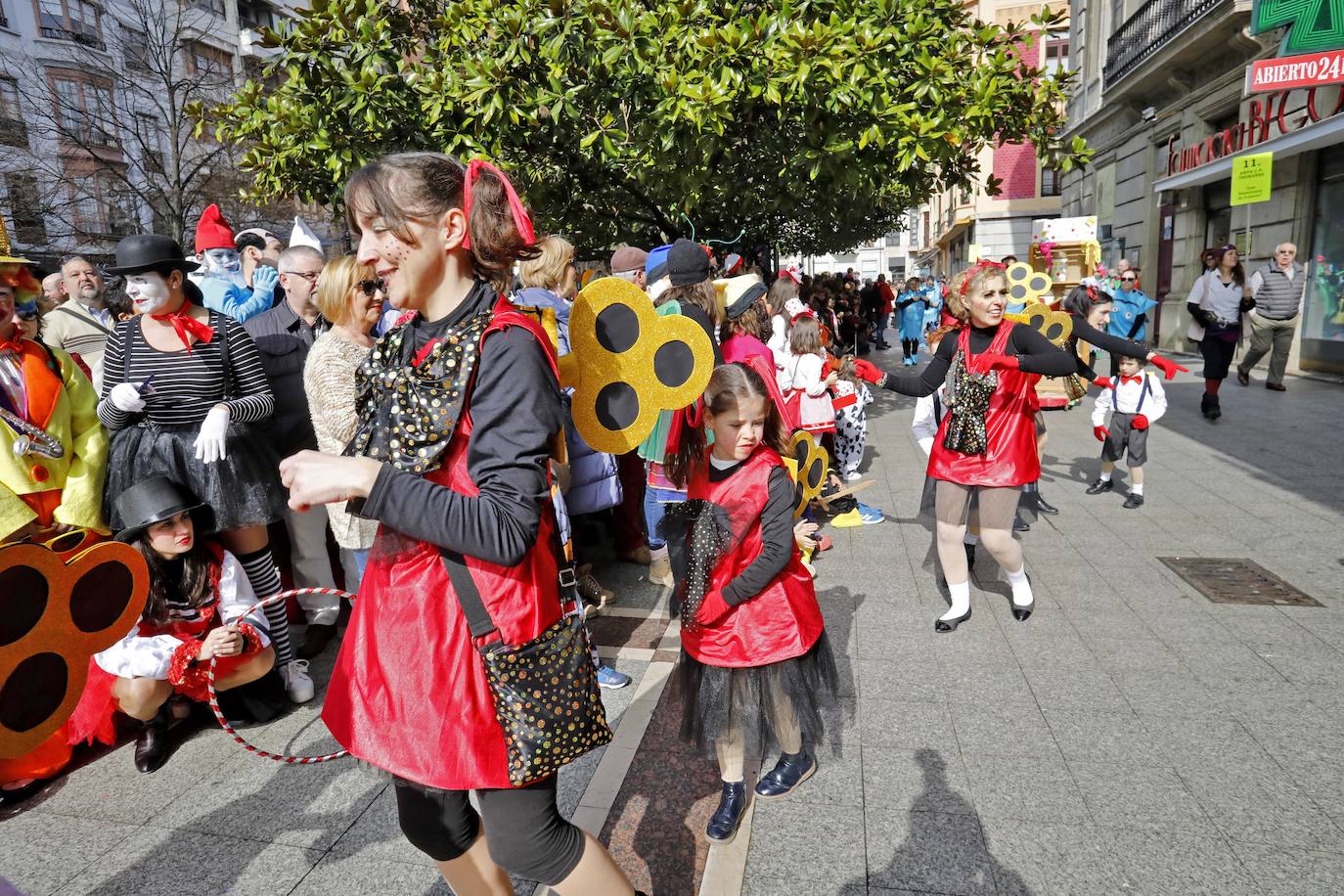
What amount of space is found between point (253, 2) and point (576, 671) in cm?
3532

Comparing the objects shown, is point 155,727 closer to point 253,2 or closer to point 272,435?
point 272,435

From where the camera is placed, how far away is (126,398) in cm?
314

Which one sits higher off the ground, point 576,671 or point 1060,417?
point 576,671

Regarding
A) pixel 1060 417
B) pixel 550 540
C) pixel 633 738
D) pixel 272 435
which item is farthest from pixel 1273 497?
pixel 272 435

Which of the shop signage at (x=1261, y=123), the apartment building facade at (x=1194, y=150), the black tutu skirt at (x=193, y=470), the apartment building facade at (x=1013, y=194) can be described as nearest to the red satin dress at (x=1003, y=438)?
the black tutu skirt at (x=193, y=470)

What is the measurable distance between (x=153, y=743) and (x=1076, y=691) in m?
3.81

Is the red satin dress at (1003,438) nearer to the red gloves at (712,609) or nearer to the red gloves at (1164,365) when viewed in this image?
the red gloves at (1164,365)

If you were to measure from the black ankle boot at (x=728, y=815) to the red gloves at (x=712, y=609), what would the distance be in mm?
534

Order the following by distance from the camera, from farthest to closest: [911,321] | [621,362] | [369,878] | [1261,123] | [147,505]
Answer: [911,321] < [1261,123] < [147,505] < [369,878] < [621,362]

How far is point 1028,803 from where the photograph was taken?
2602 millimetres

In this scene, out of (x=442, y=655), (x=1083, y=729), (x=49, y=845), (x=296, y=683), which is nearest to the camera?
(x=442, y=655)

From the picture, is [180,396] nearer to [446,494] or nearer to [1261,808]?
[446,494]

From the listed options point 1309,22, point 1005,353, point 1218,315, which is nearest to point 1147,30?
point 1309,22

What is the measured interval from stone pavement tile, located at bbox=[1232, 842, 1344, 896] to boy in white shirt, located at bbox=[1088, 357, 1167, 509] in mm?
4100
